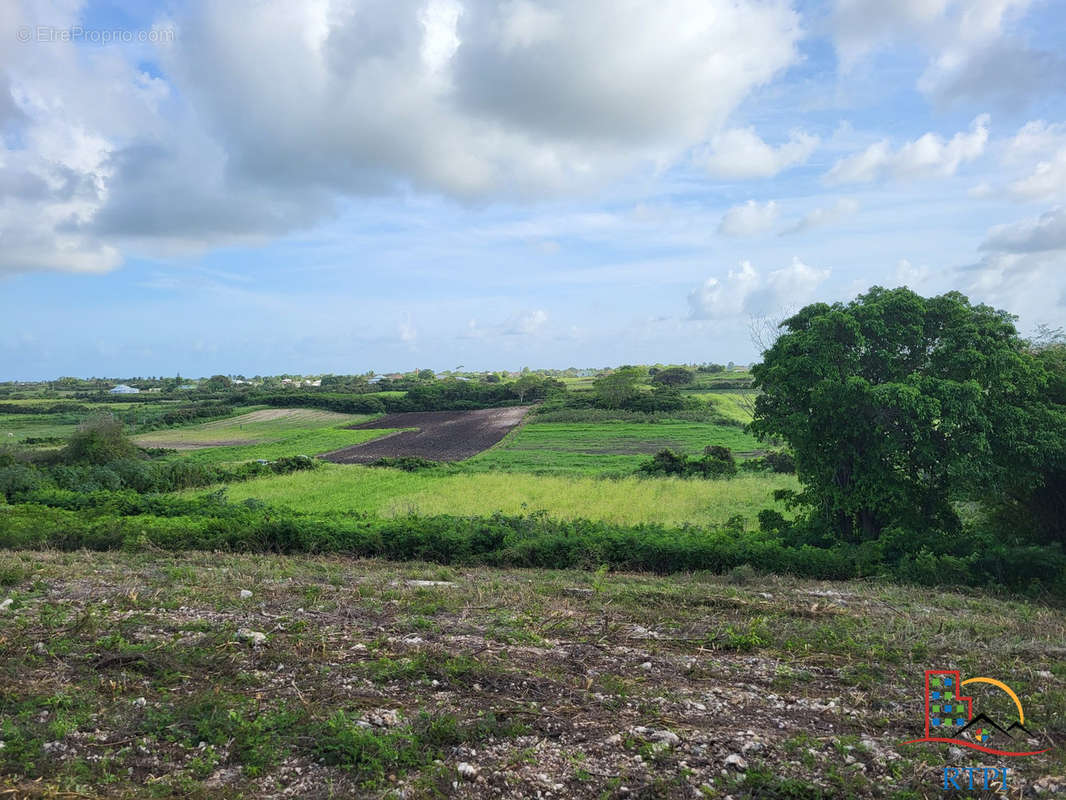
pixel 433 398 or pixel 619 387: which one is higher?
pixel 619 387

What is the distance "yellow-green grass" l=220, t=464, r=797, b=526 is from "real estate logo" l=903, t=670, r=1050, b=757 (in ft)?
43.2

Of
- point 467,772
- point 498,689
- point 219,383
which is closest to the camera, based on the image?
point 467,772

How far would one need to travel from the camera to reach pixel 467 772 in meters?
4.78

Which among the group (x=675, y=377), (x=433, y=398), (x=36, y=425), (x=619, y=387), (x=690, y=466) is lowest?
(x=690, y=466)

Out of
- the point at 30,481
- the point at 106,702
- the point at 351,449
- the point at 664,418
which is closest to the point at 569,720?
the point at 106,702

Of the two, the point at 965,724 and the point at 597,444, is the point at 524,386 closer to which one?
the point at 597,444

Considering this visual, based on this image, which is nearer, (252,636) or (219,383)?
(252,636)

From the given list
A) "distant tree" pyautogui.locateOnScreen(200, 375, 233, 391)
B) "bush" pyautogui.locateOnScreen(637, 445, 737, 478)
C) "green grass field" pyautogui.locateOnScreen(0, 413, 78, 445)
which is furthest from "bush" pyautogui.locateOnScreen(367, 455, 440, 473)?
"distant tree" pyautogui.locateOnScreen(200, 375, 233, 391)

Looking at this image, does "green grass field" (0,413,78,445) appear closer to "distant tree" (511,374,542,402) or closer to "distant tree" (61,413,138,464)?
"distant tree" (61,413,138,464)

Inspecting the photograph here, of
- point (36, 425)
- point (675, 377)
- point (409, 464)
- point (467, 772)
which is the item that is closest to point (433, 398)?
point (675, 377)

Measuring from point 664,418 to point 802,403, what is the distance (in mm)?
44991

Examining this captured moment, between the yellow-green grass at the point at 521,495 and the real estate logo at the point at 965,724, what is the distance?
13174 mm

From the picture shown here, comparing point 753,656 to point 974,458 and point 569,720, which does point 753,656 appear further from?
point 974,458

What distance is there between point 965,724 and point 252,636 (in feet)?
23.6
